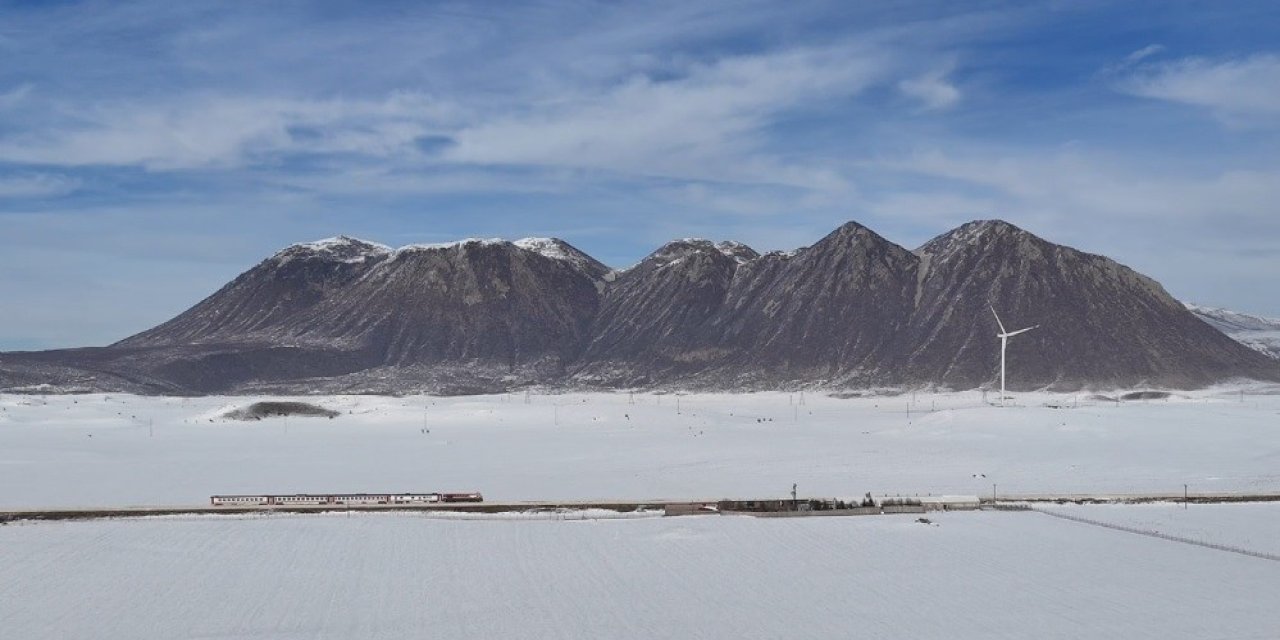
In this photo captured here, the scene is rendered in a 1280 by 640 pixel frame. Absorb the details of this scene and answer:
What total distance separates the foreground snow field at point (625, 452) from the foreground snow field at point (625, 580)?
12.0 m

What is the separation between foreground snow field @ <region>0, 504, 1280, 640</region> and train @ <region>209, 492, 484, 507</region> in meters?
3.32

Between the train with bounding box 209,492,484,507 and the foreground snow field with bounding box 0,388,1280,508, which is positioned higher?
the foreground snow field with bounding box 0,388,1280,508

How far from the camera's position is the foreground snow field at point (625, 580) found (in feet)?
118

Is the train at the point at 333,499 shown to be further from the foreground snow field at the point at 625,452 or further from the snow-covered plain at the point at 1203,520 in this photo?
the snow-covered plain at the point at 1203,520

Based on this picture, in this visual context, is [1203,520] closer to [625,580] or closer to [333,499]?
[625,580]

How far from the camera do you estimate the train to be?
6184cm

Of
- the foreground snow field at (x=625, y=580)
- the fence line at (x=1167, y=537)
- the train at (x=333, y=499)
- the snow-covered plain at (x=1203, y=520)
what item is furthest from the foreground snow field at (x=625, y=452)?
the foreground snow field at (x=625, y=580)

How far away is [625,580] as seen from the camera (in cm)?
4291

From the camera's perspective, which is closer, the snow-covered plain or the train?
the snow-covered plain

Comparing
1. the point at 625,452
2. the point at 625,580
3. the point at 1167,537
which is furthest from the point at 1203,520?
the point at 625,452

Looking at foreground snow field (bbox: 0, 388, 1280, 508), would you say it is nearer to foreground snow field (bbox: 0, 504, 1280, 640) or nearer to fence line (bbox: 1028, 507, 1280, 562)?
fence line (bbox: 1028, 507, 1280, 562)

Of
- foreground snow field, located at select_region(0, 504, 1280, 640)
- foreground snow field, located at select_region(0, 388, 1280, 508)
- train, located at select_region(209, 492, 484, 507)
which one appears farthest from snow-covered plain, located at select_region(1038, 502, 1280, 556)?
train, located at select_region(209, 492, 484, 507)

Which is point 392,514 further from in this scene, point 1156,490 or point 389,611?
point 1156,490

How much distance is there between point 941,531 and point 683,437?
179ft
